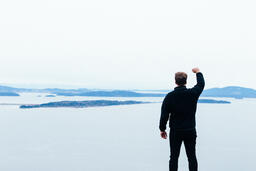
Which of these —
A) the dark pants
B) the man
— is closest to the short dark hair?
the man

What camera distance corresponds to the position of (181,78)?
605 centimetres

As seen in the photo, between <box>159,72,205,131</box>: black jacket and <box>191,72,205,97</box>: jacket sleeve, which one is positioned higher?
<box>191,72,205,97</box>: jacket sleeve

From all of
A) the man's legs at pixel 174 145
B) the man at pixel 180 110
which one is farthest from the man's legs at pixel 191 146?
the man's legs at pixel 174 145

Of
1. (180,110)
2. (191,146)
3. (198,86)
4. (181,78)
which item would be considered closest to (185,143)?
(191,146)

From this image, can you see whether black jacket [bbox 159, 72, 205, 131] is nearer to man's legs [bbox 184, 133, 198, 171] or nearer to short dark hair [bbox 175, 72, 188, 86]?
short dark hair [bbox 175, 72, 188, 86]

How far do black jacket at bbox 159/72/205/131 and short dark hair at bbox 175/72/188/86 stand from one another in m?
0.08

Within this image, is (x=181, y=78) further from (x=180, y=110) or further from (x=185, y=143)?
(x=185, y=143)

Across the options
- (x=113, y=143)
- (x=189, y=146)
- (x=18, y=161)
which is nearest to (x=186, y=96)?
(x=189, y=146)

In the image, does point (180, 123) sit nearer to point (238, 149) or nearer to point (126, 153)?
point (126, 153)

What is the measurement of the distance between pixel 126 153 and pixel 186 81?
41.7ft

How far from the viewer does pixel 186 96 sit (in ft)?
20.2

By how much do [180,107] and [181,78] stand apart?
51cm

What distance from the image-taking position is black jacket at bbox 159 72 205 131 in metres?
6.12

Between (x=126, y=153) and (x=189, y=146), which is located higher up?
(x=189, y=146)
